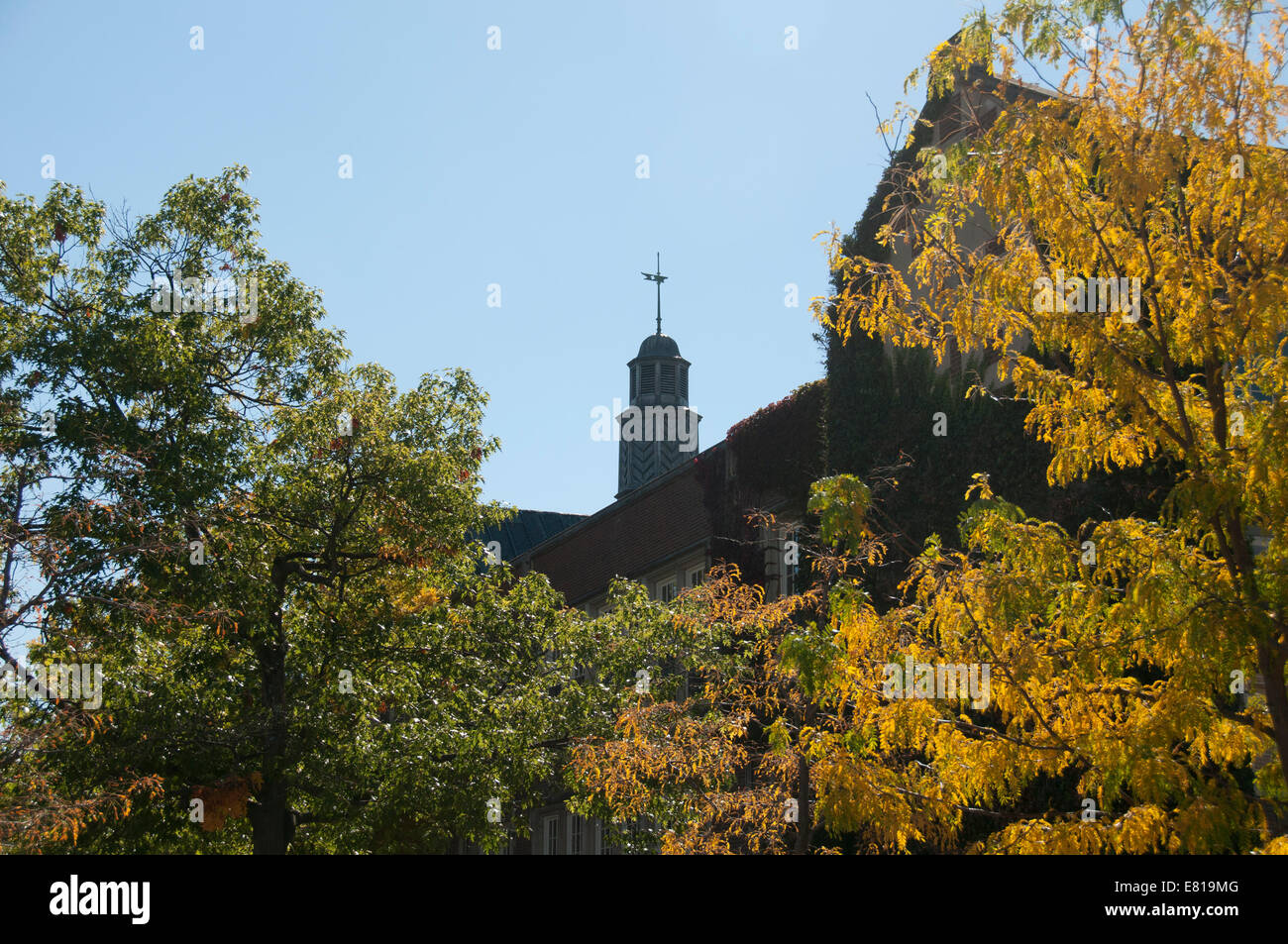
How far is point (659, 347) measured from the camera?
221 ft

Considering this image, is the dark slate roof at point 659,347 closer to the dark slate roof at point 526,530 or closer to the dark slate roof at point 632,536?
the dark slate roof at point 526,530

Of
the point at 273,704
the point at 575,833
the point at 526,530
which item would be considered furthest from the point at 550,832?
the point at 526,530

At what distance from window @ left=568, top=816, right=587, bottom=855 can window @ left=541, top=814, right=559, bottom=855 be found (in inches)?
32.9

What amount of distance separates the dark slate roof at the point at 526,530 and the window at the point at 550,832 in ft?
42.9

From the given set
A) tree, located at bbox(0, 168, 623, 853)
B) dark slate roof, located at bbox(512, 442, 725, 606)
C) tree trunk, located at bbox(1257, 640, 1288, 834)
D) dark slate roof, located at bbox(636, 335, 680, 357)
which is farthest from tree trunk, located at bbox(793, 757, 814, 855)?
dark slate roof, located at bbox(636, 335, 680, 357)

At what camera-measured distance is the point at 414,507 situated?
760 inches

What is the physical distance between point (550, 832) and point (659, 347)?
40866mm

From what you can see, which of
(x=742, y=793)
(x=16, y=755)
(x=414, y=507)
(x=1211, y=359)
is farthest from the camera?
(x=414, y=507)

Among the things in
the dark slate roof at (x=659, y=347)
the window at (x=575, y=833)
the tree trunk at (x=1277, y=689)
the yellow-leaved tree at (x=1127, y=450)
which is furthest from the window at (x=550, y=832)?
the dark slate roof at (x=659, y=347)

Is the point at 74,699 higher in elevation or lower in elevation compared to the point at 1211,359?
lower

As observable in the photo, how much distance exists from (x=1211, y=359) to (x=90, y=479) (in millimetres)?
13098
